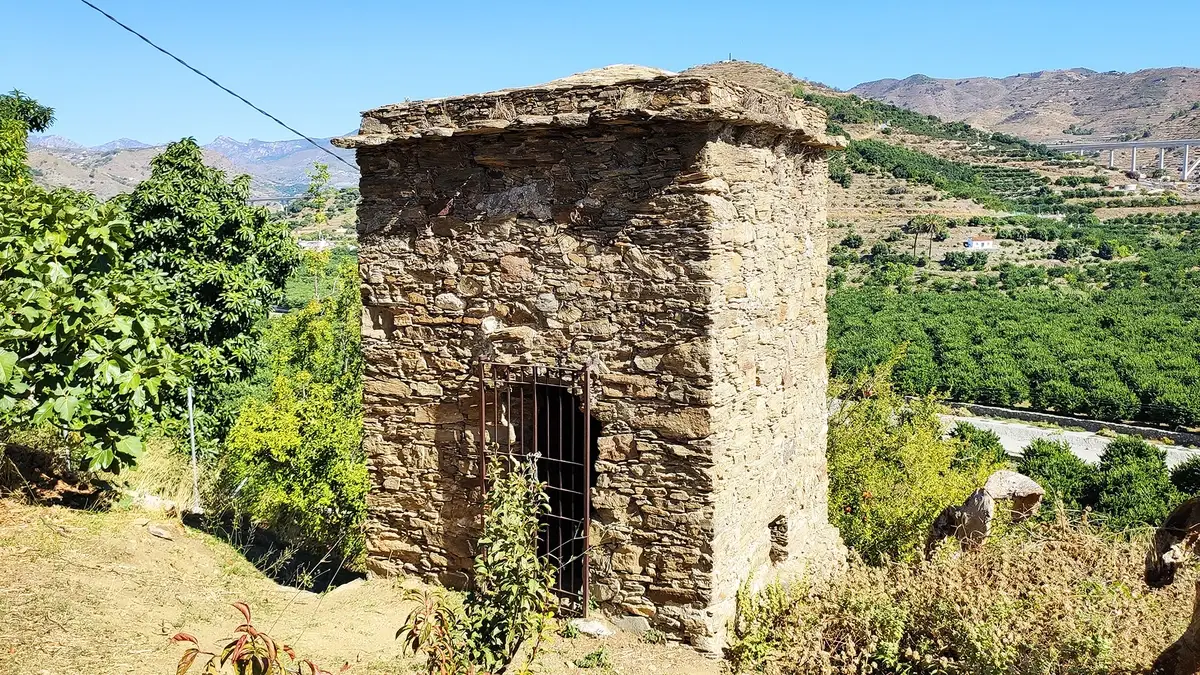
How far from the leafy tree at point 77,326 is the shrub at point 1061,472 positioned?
1421 centimetres

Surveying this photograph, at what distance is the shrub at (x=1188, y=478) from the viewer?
619 inches

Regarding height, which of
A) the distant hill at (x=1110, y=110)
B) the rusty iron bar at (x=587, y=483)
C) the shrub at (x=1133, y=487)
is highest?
the distant hill at (x=1110, y=110)

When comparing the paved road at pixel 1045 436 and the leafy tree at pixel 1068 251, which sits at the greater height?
the leafy tree at pixel 1068 251

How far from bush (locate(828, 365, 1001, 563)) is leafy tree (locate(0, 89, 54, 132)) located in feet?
55.1

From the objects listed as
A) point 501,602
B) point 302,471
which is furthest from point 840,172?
point 501,602

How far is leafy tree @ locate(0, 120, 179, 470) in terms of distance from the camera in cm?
590

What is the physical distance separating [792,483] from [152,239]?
1190 centimetres

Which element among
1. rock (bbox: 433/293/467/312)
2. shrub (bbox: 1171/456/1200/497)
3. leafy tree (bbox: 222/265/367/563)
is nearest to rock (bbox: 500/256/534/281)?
rock (bbox: 433/293/467/312)

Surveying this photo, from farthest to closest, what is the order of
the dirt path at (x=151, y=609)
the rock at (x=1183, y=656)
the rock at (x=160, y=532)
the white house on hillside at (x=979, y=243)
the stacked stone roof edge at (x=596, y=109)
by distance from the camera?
the white house on hillside at (x=979, y=243), the rock at (x=160, y=532), the stacked stone roof edge at (x=596, y=109), the dirt path at (x=151, y=609), the rock at (x=1183, y=656)

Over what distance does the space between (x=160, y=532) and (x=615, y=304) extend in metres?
4.76

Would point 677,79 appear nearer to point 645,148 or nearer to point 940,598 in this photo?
point 645,148

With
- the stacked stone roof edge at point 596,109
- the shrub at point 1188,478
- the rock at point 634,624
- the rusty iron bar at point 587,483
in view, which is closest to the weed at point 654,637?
the rock at point 634,624

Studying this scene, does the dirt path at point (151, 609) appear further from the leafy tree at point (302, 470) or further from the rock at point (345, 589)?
the leafy tree at point (302, 470)

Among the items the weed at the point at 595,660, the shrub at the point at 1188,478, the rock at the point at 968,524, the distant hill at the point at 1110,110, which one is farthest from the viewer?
the distant hill at the point at 1110,110
